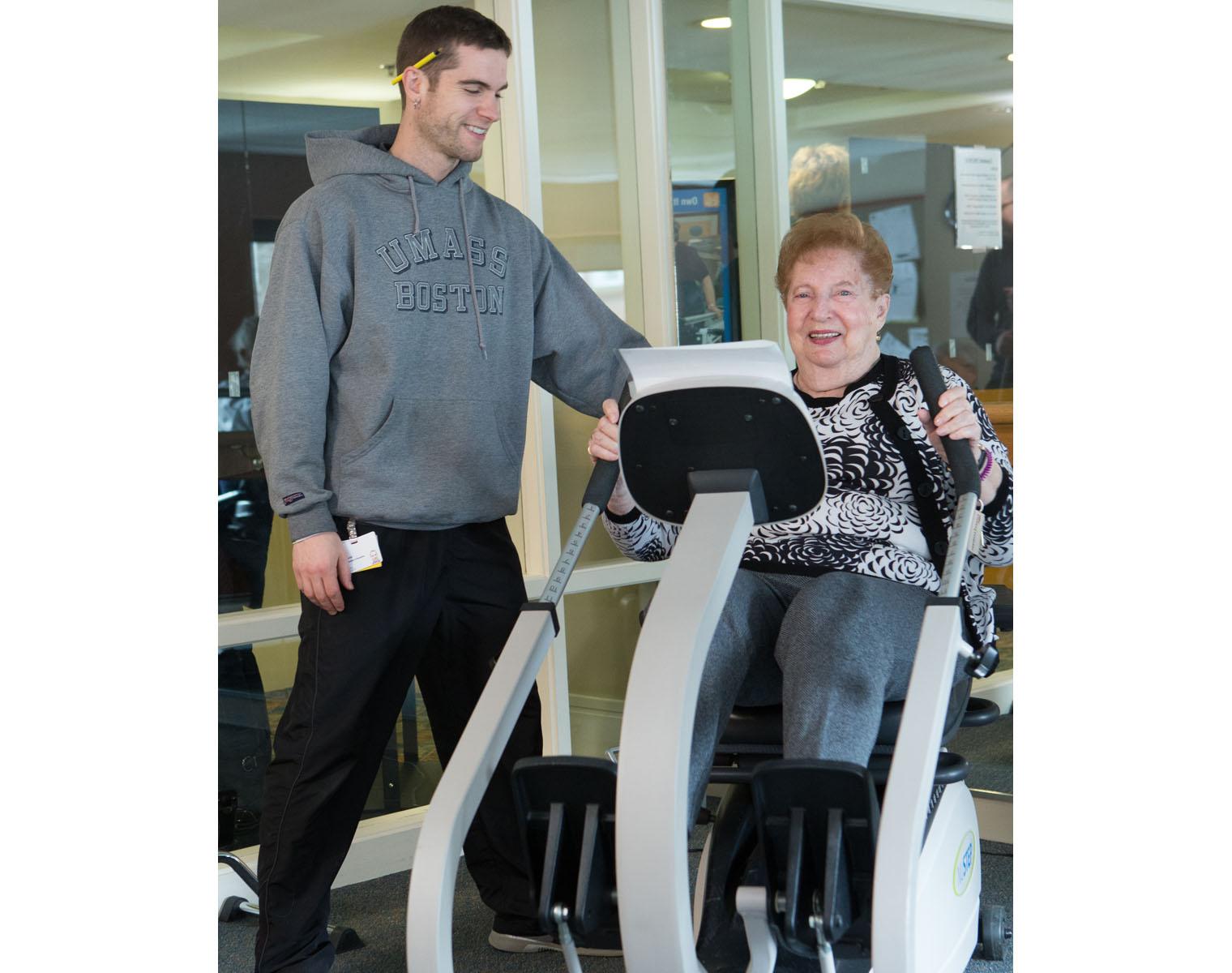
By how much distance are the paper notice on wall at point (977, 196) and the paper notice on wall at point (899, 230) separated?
19 centimetres

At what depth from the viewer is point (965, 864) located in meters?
2.27

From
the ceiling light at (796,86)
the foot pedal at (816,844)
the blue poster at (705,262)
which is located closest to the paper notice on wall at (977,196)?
the ceiling light at (796,86)

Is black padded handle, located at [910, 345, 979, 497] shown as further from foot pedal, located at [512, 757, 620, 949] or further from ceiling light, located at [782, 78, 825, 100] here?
ceiling light, located at [782, 78, 825, 100]

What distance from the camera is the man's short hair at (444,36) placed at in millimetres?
2406

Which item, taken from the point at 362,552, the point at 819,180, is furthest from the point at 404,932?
the point at 819,180

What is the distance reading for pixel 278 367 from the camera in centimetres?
231

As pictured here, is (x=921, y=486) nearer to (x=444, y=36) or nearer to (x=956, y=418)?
(x=956, y=418)

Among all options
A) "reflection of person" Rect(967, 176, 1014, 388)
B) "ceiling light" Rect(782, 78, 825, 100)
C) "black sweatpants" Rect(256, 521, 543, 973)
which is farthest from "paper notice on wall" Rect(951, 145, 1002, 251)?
"black sweatpants" Rect(256, 521, 543, 973)

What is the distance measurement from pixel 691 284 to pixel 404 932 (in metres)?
1.94

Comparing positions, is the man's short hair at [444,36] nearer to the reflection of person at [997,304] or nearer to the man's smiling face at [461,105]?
the man's smiling face at [461,105]
